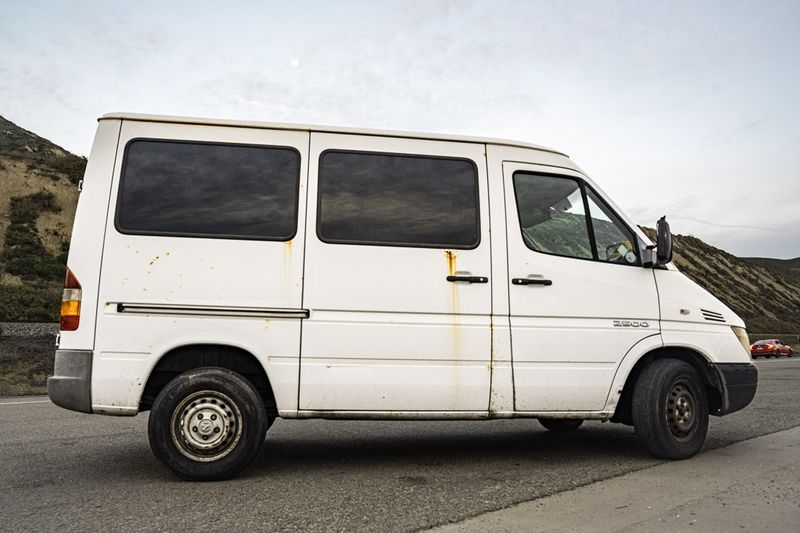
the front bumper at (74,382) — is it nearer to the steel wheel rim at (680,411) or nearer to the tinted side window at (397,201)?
the tinted side window at (397,201)

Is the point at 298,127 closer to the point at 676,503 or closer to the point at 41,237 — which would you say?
the point at 676,503

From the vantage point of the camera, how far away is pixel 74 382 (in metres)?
4.68

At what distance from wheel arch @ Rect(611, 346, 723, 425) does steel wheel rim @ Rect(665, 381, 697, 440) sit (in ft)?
0.90

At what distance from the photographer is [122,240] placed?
4.87 metres

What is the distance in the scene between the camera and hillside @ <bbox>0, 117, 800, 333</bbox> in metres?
24.8

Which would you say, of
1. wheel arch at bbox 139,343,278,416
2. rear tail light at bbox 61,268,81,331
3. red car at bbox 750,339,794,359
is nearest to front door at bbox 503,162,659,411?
wheel arch at bbox 139,343,278,416

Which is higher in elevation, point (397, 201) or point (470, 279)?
point (397, 201)

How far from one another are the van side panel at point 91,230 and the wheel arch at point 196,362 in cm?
50

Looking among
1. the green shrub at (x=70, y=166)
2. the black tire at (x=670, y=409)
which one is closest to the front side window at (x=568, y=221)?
the black tire at (x=670, y=409)

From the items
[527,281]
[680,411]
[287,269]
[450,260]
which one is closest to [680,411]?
[680,411]

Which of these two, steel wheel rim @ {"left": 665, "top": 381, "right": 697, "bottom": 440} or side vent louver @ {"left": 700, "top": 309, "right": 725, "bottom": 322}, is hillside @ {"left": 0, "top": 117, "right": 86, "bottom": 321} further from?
side vent louver @ {"left": 700, "top": 309, "right": 725, "bottom": 322}

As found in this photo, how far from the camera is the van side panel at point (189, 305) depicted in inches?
186

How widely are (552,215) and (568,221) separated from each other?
0.50 ft

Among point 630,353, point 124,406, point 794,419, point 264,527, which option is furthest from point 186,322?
point 794,419
